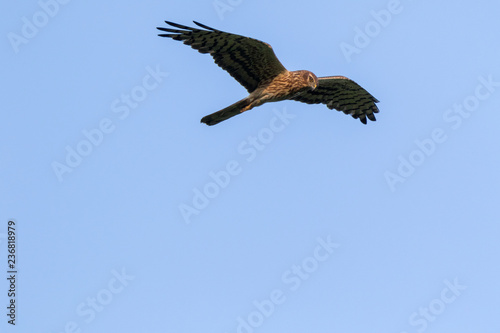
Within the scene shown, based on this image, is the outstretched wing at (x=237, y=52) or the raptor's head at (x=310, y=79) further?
the raptor's head at (x=310, y=79)

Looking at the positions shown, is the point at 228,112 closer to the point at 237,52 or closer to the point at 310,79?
the point at 237,52

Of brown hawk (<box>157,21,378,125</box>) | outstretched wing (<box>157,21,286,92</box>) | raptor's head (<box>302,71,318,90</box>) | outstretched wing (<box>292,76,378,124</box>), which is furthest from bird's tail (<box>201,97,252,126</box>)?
outstretched wing (<box>292,76,378,124</box>)

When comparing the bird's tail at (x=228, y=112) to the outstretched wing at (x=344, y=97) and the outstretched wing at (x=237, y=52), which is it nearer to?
the outstretched wing at (x=237, y=52)

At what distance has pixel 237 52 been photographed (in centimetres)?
1230

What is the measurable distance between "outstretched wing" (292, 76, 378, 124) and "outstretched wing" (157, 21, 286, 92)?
1.28m

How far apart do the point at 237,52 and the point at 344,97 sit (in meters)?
2.82

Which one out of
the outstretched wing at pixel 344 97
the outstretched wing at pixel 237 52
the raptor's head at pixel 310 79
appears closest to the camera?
the outstretched wing at pixel 237 52

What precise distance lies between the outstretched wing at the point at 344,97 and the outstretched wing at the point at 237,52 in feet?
4.20

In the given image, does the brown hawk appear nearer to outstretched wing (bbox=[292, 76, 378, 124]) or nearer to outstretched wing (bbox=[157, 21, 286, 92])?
outstretched wing (bbox=[157, 21, 286, 92])

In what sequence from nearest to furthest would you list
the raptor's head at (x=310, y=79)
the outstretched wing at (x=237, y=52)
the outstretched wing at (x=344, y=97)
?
the outstretched wing at (x=237, y=52)
the raptor's head at (x=310, y=79)
the outstretched wing at (x=344, y=97)

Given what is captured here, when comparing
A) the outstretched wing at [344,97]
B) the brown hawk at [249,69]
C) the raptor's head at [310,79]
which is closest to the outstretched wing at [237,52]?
the brown hawk at [249,69]

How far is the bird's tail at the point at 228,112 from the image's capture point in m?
12.1

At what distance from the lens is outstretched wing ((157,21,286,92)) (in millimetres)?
12039

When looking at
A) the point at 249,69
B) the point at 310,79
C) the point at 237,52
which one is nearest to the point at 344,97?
the point at 310,79
